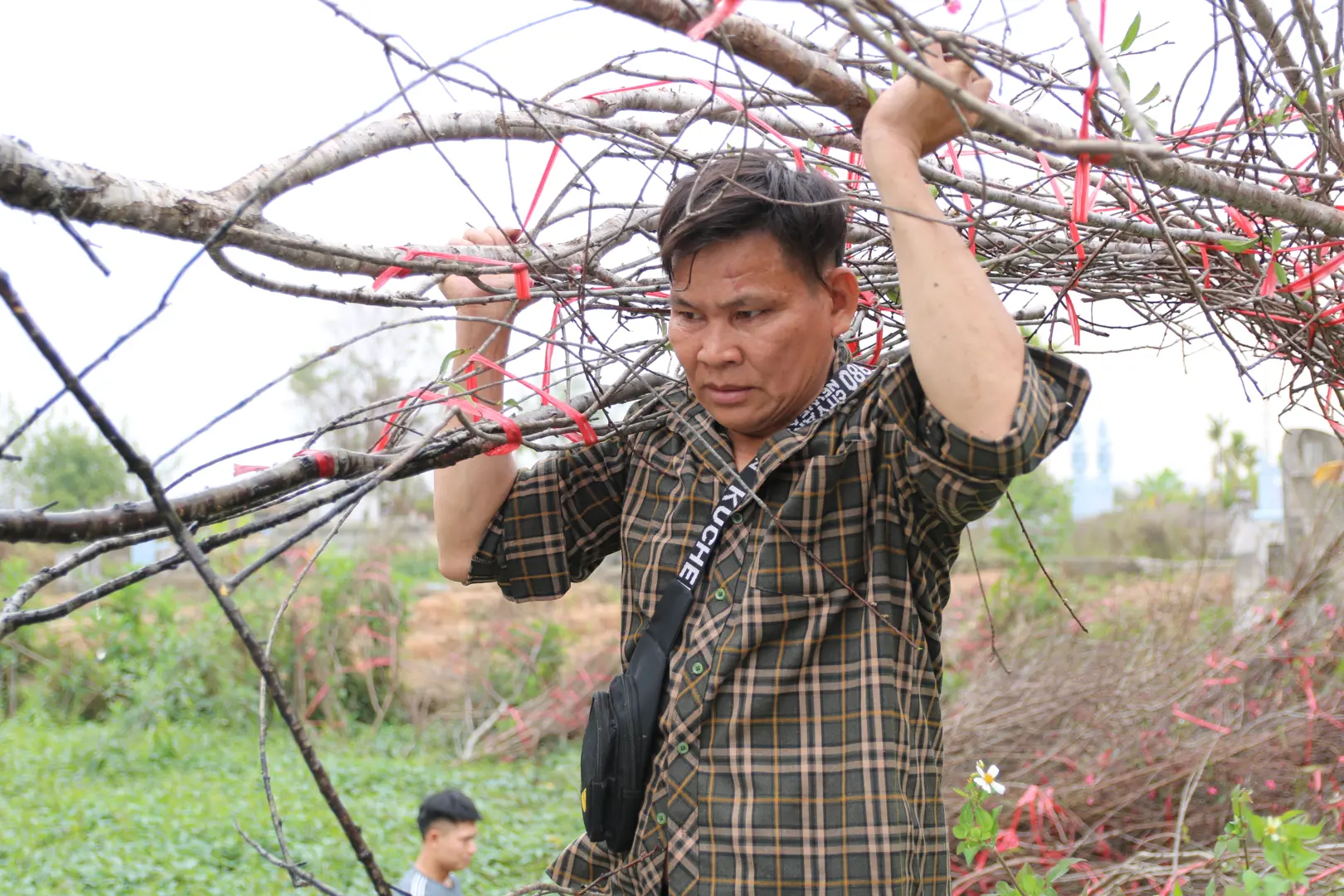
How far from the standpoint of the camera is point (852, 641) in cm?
151

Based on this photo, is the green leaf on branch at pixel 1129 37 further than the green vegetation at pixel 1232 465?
No

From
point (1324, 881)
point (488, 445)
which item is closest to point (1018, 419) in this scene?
point (488, 445)

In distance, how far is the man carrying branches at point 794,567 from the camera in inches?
56.6

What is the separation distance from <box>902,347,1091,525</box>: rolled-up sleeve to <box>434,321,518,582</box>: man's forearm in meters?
0.72

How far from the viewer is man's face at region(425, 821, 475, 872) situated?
3775mm

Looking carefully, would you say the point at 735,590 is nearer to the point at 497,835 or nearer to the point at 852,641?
the point at 852,641

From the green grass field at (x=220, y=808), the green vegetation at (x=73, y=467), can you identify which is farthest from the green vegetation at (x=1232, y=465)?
the green vegetation at (x=73, y=467)

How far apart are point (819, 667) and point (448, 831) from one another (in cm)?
272

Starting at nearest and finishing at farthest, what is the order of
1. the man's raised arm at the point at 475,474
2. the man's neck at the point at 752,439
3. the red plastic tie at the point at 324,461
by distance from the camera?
the red plastic tie at the point at 324,461
the man's neck at the point at 752,439
the man's raised arm at the point at 475,474

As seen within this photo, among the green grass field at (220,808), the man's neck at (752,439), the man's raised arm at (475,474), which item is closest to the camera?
the man's neck at (752,439)

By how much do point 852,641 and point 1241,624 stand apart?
4374 mm

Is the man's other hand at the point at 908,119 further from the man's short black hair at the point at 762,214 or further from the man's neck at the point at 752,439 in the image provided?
the man's neck at the point at 752,439

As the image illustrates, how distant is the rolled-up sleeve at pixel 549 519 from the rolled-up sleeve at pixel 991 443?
1.97 ft

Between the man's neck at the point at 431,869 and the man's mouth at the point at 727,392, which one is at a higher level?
the man's mouth at the point at 727,392
